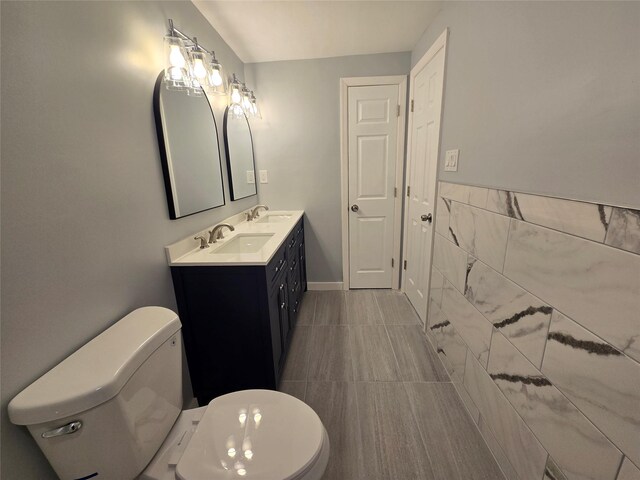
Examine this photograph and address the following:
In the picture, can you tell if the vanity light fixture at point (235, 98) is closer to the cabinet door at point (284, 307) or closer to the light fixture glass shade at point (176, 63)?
the light fixture glass shade at point (176, 63)

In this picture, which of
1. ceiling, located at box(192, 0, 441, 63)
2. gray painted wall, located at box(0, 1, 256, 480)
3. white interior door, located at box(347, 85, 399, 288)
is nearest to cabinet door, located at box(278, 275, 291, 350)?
gray painted wall, located at box(0, 1, 256, 480)

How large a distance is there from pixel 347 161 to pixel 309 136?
453mm

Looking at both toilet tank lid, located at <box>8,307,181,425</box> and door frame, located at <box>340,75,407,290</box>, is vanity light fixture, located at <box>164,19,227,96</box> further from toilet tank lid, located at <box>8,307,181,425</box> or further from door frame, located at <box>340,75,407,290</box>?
door frame, located at <box>340,75,407,290</box>

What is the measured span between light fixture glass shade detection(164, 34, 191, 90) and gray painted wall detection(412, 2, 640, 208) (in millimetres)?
1449

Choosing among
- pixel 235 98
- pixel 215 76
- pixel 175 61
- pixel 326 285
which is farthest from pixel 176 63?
pixel 326 285

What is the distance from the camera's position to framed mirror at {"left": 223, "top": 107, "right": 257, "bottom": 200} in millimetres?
2035

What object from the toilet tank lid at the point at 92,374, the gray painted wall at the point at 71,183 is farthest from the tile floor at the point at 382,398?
the gray painted wall at the point at 71,183

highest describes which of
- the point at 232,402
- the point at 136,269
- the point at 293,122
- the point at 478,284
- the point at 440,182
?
the point at 293,122

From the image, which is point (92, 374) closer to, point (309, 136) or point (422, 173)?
point (422, 173)

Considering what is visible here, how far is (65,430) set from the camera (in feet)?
2.11

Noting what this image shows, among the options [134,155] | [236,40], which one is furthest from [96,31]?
[236,40]

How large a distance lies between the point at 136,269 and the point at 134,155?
0.49m

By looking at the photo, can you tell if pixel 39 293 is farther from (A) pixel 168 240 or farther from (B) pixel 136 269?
(A) pixel 168 240

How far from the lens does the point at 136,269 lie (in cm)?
111
